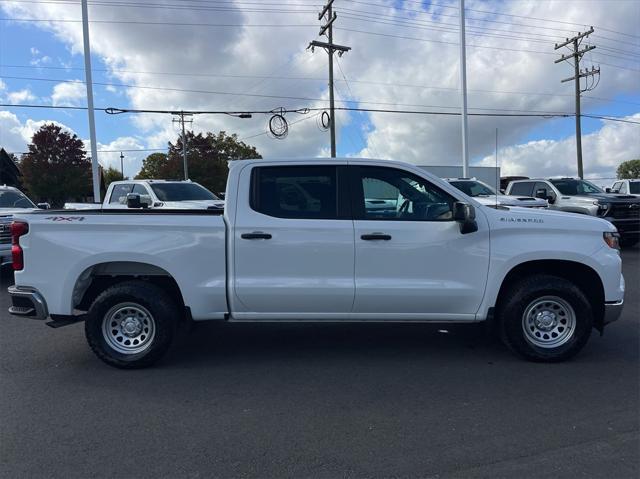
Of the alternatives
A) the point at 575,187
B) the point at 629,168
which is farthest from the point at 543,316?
the point at 629,168

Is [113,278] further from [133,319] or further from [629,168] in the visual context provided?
[629,168]

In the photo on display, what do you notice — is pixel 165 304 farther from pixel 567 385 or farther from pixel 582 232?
pixel 582 232

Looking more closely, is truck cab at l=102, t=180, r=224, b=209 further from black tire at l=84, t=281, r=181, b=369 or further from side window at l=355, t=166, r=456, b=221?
side window at l=355, t=166, r=456, b=221

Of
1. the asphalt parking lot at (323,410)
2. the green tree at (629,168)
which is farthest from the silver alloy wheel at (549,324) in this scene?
the green tree at (629,168)

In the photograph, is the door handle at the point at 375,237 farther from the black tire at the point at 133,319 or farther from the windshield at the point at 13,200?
the windshield at the point at 13,200

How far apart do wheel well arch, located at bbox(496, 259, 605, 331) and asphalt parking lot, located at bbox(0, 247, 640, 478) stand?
55 centimetres

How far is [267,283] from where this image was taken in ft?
15.5

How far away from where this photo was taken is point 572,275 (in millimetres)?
5125

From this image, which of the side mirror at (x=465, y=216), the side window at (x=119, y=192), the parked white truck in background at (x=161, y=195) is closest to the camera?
the side mirror at (x=465, y=216)

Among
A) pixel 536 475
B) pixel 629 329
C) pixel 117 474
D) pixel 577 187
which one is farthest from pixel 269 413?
pixel 577 187

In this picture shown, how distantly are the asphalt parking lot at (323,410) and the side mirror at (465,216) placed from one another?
4.33 ft

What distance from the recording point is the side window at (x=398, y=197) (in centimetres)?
482

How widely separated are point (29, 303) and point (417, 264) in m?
3.61

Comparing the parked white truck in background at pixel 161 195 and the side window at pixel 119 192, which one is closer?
the parked white truck in background at pixel 161 195
